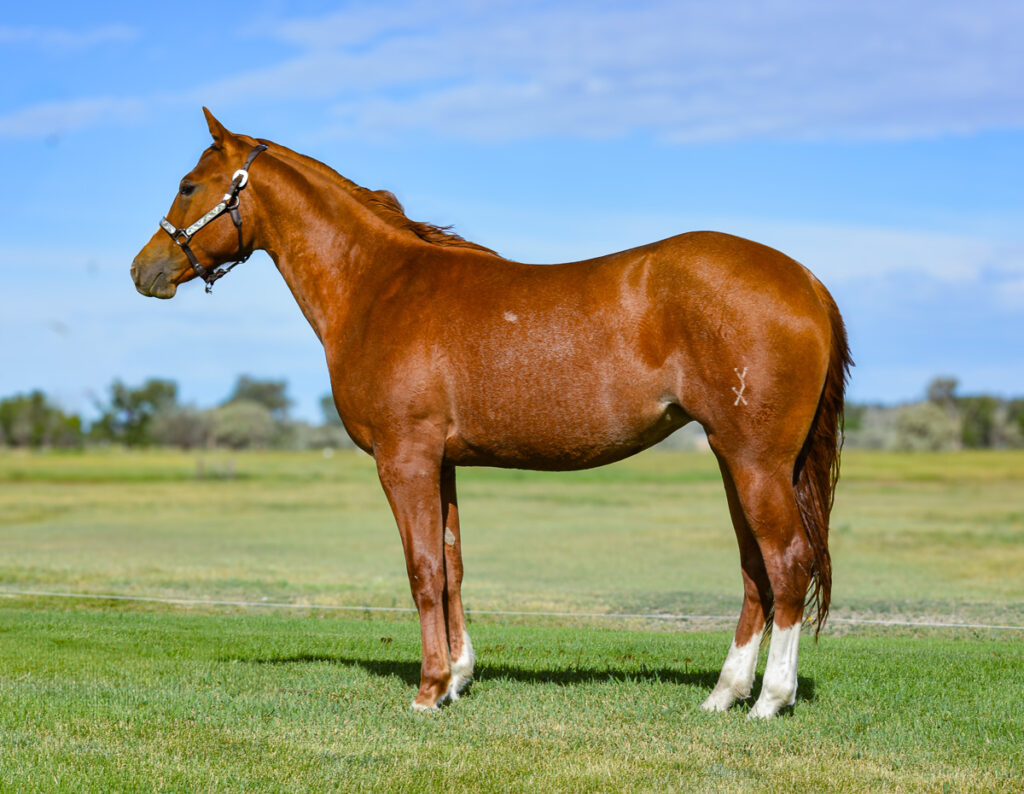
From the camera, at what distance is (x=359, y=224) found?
770 centimetres

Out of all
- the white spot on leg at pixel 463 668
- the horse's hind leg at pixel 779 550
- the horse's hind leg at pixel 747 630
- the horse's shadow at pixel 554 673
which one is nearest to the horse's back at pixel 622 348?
the horse's hind leg at pixel 779 550

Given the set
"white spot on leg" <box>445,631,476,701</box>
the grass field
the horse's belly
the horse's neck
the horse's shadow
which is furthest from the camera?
the horse's shadow

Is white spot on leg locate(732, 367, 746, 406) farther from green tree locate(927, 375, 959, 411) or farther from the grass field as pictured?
green tree locate(927, 375, 959, 411)

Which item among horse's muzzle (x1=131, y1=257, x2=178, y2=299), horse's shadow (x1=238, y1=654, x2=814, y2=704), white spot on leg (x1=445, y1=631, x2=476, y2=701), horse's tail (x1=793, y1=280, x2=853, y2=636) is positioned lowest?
horse's shadow (x1=238, y1=654, x2=814, y2=704)

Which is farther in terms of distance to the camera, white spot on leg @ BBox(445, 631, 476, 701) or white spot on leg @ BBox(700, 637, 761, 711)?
white spot on leg @ BBox(445, 631, 476, 701)

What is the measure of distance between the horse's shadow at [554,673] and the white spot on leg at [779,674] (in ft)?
2.42

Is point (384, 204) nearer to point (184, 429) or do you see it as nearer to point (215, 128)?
point (215, 128)

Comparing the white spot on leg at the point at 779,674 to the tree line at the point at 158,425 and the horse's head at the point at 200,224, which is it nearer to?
the horse's head at the point at 200,224

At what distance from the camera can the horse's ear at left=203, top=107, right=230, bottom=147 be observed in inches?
301

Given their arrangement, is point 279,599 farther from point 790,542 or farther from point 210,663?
point 790,542

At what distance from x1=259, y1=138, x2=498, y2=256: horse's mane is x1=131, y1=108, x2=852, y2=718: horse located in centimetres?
1

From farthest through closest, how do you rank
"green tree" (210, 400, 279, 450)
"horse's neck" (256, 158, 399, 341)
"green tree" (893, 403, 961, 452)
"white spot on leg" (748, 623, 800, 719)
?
"green tree" (210, 400, 279, 450) → "green tree" (893, 403, 961, 452) → "horse's neck" (256, 158, 399, 341) → "white spot on leg" (748, 623, 800, 719)

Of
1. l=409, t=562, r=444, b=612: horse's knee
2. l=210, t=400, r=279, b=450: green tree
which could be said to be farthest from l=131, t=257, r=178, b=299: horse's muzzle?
l=210, t=400, r=279, b=450: green tree

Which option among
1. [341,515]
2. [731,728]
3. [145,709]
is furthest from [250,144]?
[341,515]
